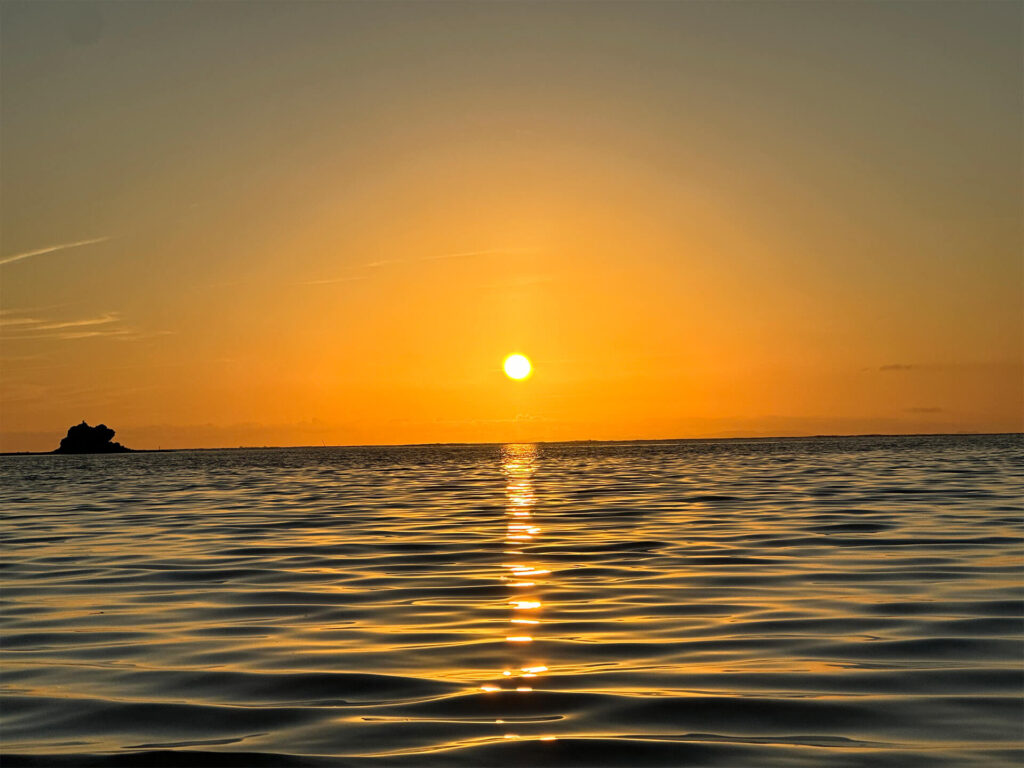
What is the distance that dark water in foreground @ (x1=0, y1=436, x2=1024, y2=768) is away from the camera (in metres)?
7.07

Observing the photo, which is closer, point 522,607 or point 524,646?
point 524,646

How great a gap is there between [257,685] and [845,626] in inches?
224

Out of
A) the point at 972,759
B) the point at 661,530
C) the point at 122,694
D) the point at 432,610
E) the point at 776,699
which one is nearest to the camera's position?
the point at 972,759

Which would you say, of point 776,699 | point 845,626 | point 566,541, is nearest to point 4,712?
point 776,699

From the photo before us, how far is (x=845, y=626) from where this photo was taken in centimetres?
1095

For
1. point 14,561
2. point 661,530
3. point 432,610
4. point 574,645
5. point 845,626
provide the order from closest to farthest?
point 574,645 → point 845,626 → point 432,610 → point 14,561 → point 661,530

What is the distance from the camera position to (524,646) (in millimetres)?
10125

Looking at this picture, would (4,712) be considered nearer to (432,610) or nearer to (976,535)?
(432,610)

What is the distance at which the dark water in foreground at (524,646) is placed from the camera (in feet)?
23.2

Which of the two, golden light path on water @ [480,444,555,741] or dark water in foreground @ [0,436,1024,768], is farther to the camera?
golden light path on water @ [480,444,555,741]

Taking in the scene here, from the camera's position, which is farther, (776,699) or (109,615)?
(109,615)

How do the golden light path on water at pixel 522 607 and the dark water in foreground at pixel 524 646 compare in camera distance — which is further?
the golden light path on water at pixel 522 607

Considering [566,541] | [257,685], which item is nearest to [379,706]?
[257,685]

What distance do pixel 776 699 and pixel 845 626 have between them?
3.24 m
